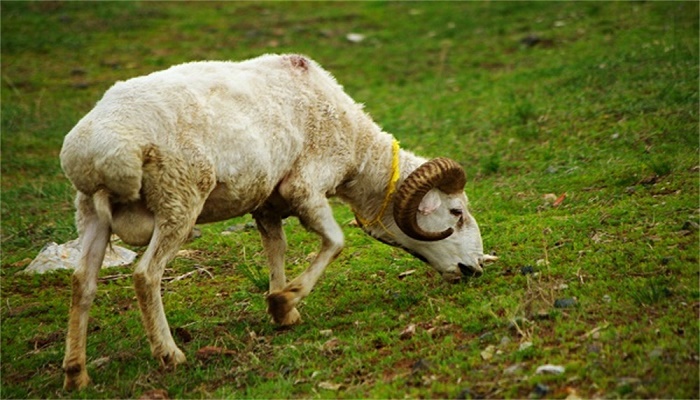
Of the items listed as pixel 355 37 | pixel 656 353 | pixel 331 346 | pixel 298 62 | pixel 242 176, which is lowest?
pixel 355 37

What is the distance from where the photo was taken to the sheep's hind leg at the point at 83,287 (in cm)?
637

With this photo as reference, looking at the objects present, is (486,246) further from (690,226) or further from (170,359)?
(170,359)

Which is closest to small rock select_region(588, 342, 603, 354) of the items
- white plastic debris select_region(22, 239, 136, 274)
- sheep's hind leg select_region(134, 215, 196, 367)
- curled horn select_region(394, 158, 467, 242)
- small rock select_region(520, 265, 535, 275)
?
small rock select_region(520, 265, 535, 275)

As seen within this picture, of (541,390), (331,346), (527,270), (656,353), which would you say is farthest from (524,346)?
(527,270)

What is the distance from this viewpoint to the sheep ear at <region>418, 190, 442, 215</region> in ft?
26.1

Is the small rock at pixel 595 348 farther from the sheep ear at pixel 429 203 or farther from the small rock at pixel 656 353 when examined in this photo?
the sheep ear at pixel 429 203

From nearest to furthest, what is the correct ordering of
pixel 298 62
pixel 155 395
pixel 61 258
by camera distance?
pixel 155 395 → pixel 298 62 → pixel 61 258

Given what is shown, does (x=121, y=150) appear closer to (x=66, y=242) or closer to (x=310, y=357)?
(x=310, y=357)

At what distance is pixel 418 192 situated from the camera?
777 centimetres

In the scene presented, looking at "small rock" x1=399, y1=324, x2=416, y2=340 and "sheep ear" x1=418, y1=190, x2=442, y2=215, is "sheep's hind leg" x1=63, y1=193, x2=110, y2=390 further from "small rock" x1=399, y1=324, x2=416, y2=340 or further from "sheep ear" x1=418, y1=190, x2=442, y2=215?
"sheep ear" x1=418, y1=190, x2=442, y2=215

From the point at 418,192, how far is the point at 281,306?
1.60m

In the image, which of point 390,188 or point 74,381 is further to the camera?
point 390,188

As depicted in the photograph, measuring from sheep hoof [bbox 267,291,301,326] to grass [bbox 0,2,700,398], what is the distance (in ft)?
0.37

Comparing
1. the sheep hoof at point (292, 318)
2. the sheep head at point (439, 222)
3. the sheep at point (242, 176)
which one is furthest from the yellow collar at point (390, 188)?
the sheep hoof at point (292, 318)
